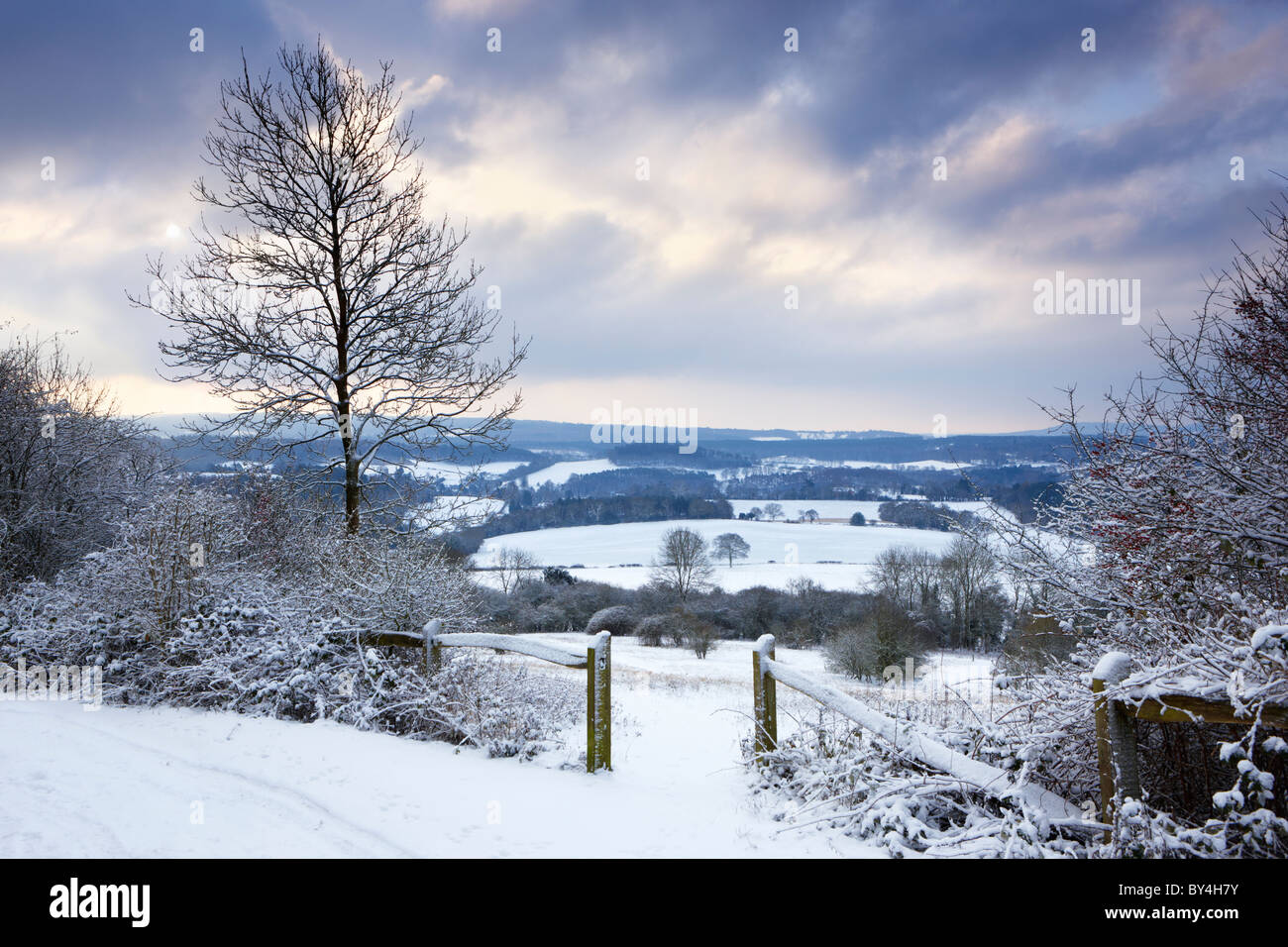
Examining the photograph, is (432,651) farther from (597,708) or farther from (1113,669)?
(1113,669)

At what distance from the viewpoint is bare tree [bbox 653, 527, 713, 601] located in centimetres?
6059

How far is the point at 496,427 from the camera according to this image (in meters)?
11.0

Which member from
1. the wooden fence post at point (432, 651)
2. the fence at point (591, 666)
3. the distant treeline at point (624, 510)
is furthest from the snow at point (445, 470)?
the distant treeline at point (624, 510)

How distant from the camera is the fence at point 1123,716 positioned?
120 inches

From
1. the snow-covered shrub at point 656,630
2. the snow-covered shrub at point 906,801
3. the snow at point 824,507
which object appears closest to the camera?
the snow-covered shrub at point 906,801

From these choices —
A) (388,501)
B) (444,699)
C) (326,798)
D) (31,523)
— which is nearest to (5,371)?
(31,523)

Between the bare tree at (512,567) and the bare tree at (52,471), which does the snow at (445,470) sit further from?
the bare tree at (512,567)

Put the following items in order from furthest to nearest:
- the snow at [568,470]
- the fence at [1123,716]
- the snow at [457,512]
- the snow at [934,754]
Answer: the snow at [568,470] < the snow at [457,512] < the snow at [934,754] < the fence at [1123,716]

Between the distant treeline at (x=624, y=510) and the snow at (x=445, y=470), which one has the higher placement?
the snow at (x=445, y=470)

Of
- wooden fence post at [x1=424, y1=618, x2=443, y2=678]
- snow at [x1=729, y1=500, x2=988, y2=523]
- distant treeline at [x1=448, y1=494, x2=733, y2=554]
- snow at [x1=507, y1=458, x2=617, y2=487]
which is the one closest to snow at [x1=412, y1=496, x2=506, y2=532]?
wooden fence post at [x1=424, y1=618, x2=443, y2=678]

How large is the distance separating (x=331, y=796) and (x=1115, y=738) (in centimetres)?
490

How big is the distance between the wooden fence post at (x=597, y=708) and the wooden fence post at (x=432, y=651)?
2.14 metres

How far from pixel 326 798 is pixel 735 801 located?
2.93 m
